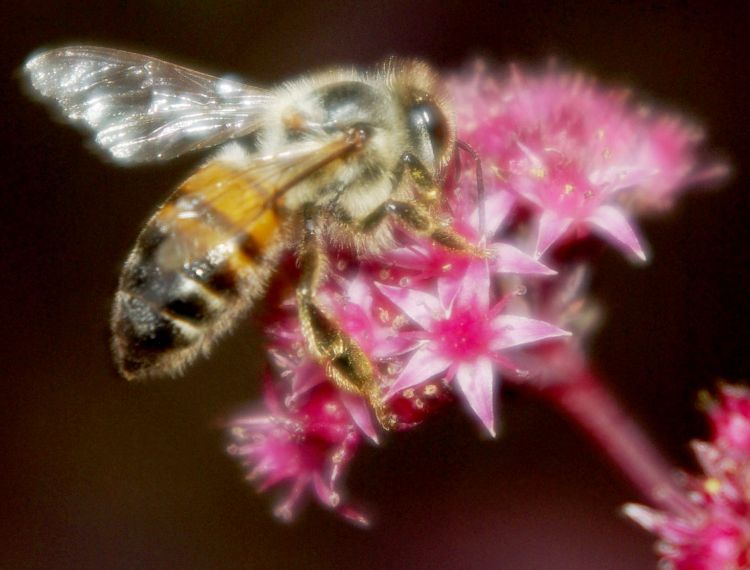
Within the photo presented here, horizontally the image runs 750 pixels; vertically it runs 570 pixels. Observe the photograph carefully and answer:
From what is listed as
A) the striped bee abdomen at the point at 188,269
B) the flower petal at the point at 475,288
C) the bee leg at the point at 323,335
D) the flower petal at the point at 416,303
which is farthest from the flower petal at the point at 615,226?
the striped bee abdomen at the point at 188,269

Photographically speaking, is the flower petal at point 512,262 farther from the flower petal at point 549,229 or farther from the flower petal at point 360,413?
the flower petal at point 360,413

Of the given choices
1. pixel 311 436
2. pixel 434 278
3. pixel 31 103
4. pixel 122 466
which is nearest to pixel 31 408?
pixel 122 466

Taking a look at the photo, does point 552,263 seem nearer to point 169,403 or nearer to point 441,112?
point 441,112

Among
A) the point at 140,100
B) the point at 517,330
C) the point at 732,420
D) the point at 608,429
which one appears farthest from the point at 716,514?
the point at 140,100

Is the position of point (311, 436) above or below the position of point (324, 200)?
below

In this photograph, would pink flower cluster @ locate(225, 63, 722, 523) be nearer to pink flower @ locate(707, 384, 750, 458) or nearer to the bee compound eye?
the bee compound eye

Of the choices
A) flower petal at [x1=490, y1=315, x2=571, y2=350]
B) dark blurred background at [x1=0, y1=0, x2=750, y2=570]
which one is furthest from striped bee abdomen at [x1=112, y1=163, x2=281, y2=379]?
dark blurred background at [x1=0, y1=0, x2=750, y2=570]

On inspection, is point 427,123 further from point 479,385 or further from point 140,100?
point 140,100
